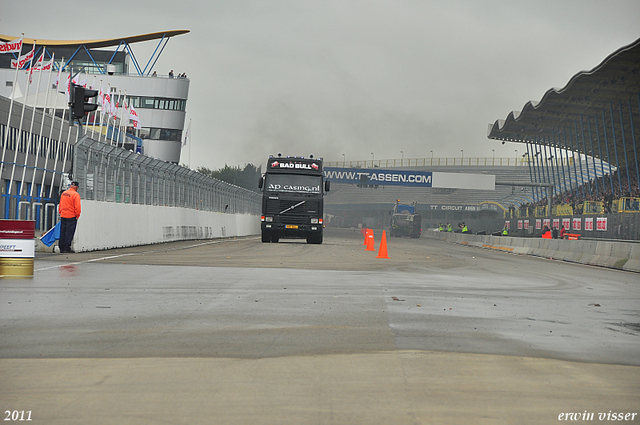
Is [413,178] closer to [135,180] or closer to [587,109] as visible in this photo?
[587,109]

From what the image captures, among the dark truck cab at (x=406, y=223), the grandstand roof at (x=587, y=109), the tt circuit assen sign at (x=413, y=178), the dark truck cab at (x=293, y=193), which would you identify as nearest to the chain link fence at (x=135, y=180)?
the dark truck cab at (x=293, y=193)

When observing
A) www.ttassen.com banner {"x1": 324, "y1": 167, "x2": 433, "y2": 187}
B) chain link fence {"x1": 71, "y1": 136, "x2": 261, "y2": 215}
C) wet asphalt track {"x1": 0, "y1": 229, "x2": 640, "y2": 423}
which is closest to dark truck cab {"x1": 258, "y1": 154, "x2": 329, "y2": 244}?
chain link fence {"x1": 71, "y1": 136, "x2": 261, "y2": 215}

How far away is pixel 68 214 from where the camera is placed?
1802 cm

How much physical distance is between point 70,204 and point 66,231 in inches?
42.8

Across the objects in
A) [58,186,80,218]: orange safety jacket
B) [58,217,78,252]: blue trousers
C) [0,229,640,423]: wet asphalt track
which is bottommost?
[0,229,640,423]: wet asphalt track

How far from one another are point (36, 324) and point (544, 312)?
19.5ft

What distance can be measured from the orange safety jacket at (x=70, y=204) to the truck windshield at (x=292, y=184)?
1331cm

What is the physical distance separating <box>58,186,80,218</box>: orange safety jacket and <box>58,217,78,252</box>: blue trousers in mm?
293

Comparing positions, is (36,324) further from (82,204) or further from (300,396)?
(82,204)

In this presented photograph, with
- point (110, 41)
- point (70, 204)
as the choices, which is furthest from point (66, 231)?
point (110, 41)

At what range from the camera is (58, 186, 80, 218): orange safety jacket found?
57.9 ft

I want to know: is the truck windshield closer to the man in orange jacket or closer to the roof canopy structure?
the man in orange jacket

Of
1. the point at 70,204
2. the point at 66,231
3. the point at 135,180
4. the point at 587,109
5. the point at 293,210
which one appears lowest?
the point at 66,231

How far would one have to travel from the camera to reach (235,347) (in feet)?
20.0
